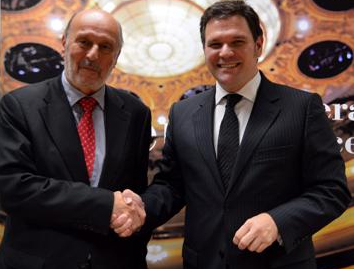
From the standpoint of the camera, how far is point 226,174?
1619mm

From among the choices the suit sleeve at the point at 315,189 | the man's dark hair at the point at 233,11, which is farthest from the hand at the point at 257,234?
the man's dark hair at the point at 233,11

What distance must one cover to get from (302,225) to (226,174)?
341 millimetres

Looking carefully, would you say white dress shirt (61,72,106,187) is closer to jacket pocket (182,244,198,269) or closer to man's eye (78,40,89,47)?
man's eye (78,40,89,47)

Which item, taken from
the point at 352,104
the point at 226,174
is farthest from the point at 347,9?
the point at 226,174

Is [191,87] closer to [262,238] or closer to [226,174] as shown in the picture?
[226,174]

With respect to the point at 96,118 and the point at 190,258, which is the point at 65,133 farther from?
the point at 190,258

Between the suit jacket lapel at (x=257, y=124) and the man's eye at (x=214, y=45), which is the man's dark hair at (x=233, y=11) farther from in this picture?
the suit jacket lapel at (x=257, y=124)

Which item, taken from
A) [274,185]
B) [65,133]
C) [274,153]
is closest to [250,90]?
[274,153]

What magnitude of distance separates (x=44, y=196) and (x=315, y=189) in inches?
40.2

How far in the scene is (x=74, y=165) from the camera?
1.59m

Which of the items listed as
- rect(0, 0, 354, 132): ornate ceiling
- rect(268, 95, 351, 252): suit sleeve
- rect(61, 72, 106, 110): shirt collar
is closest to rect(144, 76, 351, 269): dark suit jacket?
rect(268, 95, 351, 252): suit sleeve

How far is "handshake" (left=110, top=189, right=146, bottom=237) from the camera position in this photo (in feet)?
5.09

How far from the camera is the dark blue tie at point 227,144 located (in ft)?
5.31

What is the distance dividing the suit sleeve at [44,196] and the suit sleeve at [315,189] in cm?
65
